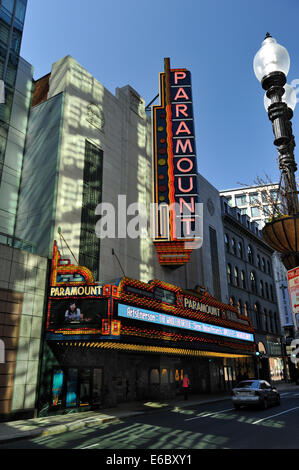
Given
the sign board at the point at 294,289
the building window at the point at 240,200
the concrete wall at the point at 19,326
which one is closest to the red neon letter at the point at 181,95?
the concrete wall at the point at 19,326

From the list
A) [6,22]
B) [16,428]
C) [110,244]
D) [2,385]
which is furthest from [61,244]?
[6,22]

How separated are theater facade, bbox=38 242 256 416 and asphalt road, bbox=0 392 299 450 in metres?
4.05

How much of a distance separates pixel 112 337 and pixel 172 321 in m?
6.58

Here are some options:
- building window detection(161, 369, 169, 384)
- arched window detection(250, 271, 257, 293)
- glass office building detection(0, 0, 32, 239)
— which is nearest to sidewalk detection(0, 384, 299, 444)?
building window detection(161, 369, 169, 384)

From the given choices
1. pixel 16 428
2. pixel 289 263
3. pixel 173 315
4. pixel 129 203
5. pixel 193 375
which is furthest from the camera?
pixel 193 375

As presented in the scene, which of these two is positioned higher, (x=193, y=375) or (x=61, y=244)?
(x=61, y=244)

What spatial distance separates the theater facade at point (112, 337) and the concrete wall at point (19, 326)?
0.58 metres

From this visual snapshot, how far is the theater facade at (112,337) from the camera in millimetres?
17672

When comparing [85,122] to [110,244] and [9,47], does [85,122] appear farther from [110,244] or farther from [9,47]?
[110,244]

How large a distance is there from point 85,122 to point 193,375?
77.9 feet

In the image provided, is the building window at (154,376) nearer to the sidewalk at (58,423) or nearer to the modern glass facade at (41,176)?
the sidewalk at (58,423)

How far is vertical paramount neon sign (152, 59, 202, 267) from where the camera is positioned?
2723 centimetres

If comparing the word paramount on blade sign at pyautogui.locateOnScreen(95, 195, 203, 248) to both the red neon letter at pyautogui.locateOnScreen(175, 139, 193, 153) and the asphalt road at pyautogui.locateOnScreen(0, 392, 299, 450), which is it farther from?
the asphalt road at pyautogui.locateOnScreen(0, 392, 299, 450)

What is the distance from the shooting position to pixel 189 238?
27125 millimetres
